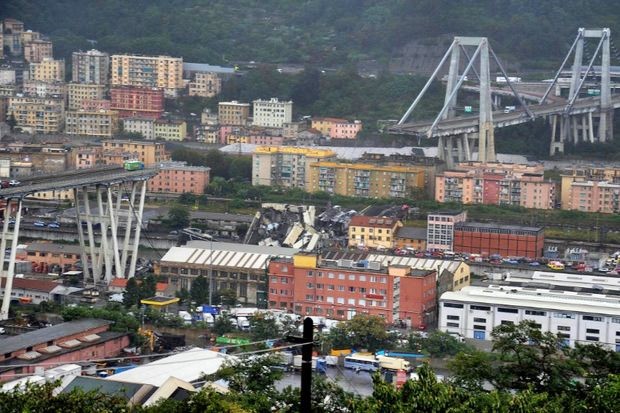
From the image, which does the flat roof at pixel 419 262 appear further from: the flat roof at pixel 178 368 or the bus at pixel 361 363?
the flat roof at pixel 178 368

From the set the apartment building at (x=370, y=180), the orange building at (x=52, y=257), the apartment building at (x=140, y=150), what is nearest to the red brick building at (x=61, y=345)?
the orange building at (x=52, y=257)

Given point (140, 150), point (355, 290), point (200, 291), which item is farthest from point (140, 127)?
point (355, 290)

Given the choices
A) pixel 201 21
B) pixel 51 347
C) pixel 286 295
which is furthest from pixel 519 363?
pixel 201 21

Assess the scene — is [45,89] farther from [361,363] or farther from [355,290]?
[361,363]

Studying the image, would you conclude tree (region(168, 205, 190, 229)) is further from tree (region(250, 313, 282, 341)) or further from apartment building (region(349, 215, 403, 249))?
tree (region(250, 313, 282, 341))

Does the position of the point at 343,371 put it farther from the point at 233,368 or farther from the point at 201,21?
the point at 201,21
